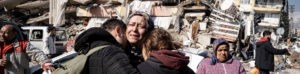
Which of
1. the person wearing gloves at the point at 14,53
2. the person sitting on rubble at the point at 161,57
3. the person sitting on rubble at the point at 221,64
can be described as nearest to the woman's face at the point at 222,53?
the person sitting on rubble at the point at 221,64

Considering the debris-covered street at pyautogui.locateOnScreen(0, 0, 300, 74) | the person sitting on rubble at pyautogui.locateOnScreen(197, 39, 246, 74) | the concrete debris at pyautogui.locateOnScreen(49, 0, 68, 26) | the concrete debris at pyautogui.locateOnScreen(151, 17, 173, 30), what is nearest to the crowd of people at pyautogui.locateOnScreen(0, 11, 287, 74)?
the person sitting on rubble at pyautogui.locateOnScreen(197, 39, 246, 74)

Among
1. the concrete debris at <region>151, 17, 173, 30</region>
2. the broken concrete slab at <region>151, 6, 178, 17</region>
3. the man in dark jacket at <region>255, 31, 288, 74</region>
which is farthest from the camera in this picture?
the broken concrete slab at <region>151, 6, 178, 17</region>

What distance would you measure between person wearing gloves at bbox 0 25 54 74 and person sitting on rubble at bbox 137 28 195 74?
1.70 metres

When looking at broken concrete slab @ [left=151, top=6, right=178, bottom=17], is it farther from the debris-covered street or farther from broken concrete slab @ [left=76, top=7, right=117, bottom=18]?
broken concrete slab @ [left=76, top=7, right=117, bottom=18]

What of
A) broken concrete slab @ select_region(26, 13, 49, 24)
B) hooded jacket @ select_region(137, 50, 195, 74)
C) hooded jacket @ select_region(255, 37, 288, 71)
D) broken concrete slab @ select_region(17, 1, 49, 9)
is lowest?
hooded jacket @ select_region(255, 37, 288, 71)

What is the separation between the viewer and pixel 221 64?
306cm

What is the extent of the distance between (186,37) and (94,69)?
14090mm

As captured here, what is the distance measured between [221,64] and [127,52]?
1.60 m

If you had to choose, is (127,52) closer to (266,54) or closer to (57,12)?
(266,54)

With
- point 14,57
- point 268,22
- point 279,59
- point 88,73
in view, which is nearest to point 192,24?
point 279,59

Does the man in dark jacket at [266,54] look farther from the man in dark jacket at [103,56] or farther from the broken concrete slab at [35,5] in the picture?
the broken concrete slab at [35,5]

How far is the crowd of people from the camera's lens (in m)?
1.33

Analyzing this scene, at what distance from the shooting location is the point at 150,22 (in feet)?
7.11

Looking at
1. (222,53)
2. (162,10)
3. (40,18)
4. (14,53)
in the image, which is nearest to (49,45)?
(14,53)
